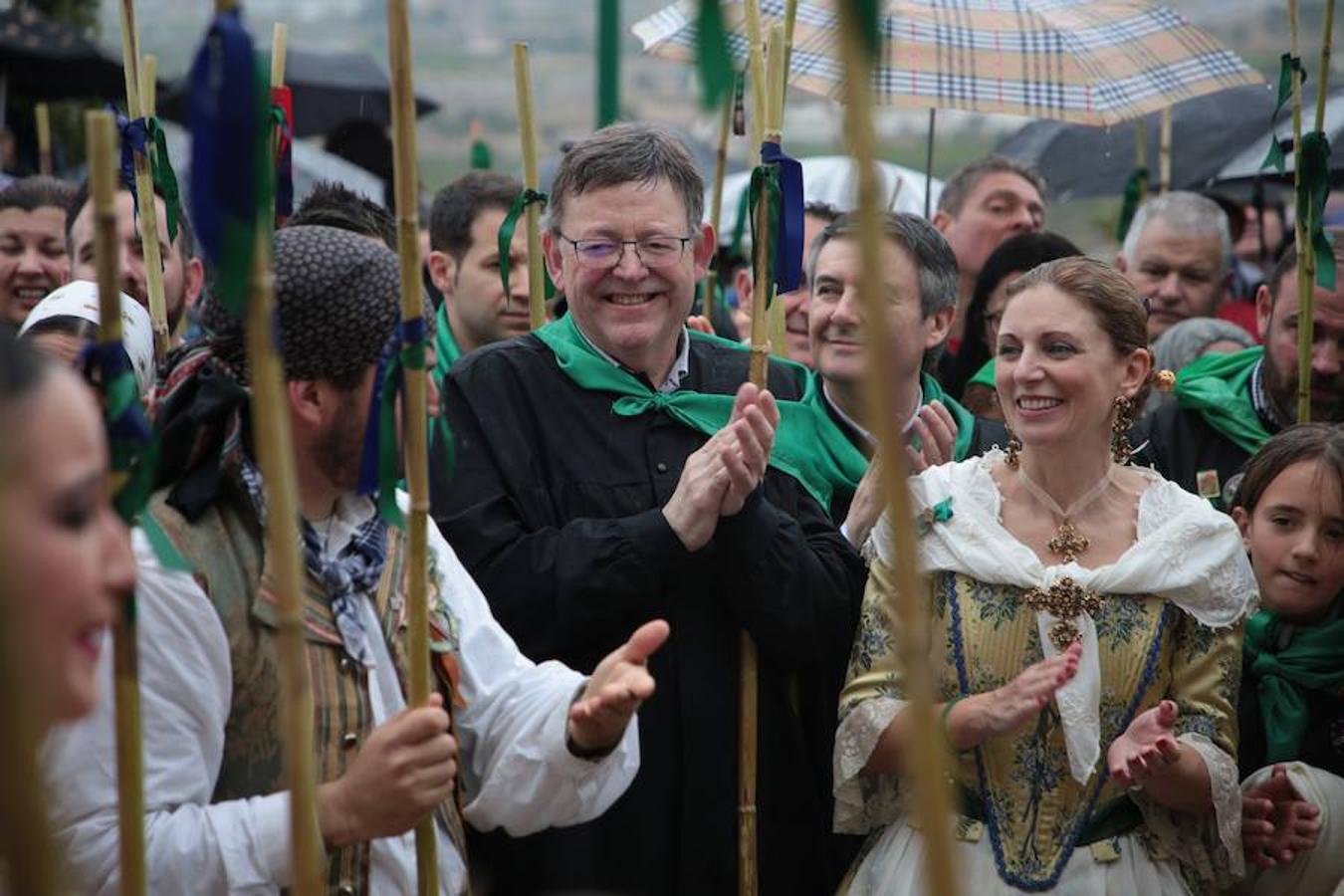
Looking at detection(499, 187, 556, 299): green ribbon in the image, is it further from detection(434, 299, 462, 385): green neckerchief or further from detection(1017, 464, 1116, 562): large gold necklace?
detection(1017, 464, 1116, 562): large gold necklace

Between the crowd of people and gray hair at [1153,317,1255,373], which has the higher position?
gray hair at [1153,317,1255,373]

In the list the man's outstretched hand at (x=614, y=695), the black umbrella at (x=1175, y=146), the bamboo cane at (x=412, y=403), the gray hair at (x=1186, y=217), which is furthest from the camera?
the black umbrella at (x=1175, y=146)

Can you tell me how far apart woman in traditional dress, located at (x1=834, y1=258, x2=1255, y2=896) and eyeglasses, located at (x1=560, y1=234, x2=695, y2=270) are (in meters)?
0.74

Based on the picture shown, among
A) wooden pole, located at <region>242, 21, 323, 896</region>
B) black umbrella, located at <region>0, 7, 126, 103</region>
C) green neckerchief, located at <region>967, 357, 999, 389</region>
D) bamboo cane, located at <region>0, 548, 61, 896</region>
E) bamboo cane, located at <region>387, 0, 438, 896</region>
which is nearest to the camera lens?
bamboo cane, located at <region>0, 548, 61, 896</region>

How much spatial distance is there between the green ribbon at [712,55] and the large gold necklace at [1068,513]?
77.4 inches

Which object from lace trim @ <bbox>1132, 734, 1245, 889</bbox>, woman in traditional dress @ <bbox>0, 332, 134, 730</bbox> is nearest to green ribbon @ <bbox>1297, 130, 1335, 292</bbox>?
lace trim @ <bbox>1132, 734, 1245, 889</bbox>

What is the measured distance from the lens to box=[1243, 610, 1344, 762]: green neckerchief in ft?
13.0

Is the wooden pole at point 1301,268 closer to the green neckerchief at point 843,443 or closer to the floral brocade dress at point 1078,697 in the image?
the green neckerchief at point 843,443

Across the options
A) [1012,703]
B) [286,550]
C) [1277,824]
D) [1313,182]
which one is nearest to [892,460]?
[286,550]

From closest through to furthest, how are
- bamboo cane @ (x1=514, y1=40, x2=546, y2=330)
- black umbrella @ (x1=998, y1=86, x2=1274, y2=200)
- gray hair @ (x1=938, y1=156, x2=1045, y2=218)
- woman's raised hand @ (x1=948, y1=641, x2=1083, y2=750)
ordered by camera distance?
woman's raised hand @ (x1=948, y1=641, x2=1083, y2=750) < bamboo cane @ (x1=514, y1=40, x2=546, y2=330) < gray hair @ (x1=938, y1=156, x2=1045, y2=218) < black umbrella @ (x1=998, y1=86, x2=1274, y2=200)

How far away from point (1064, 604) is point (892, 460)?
6.62ft

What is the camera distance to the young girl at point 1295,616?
157 inches

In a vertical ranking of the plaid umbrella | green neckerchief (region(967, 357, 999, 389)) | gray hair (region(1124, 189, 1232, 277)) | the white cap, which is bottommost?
green neckerchief (region(967, 357, 999, 389))

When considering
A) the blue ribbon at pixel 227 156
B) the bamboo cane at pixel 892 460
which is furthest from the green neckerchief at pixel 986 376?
the bamboo cane at pixel 892 460
